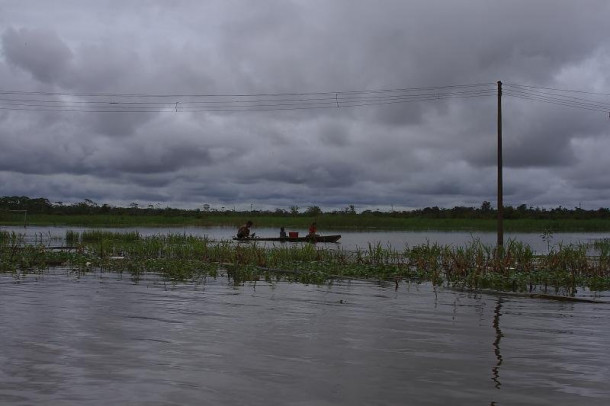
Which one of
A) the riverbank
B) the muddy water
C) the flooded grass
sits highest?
the riverbank

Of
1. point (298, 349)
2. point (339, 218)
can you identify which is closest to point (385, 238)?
point (339, 218)

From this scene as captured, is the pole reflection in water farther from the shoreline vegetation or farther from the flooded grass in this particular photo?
the shoreline vegetation

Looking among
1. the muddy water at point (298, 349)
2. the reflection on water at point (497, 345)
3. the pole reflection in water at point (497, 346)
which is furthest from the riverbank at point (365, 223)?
the muddy water at point (298, 349)

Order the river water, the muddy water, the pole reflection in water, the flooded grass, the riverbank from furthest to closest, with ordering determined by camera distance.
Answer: the riverbank → the river water → the flooded grass → the pole reflection in water → the muddy water

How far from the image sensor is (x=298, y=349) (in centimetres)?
883

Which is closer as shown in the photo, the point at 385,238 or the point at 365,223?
the point at 385,238

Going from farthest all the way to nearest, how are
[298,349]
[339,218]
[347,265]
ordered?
[339,218] < [347,265] < [298,349]

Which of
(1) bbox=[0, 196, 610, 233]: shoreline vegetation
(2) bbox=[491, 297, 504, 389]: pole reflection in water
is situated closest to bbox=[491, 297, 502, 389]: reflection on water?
(2) bbox=[491, 297, 504, 389]: pole reflection in water

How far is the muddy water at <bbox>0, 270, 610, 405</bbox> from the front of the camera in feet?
22.1

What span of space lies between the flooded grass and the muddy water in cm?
266

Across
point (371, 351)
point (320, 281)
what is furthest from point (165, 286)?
point (371, 351)

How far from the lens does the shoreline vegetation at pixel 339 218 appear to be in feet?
238

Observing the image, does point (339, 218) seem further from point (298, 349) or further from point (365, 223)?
point (298, 349)

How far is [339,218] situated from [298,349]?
221 ft
